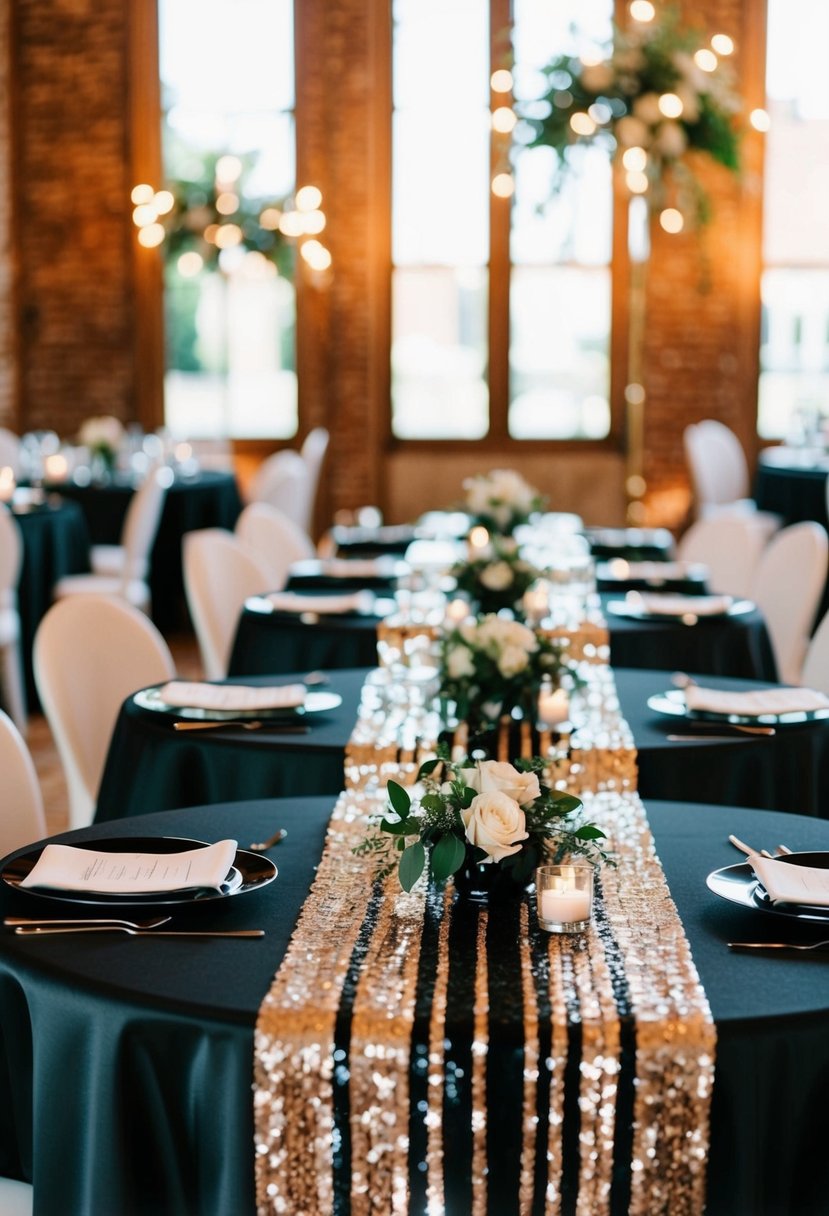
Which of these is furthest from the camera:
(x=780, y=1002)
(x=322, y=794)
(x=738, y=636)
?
(x=738, y=636)

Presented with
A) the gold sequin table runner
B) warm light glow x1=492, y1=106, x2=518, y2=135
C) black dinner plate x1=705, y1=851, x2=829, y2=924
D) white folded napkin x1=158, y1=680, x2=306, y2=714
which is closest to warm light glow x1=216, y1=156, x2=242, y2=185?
warm light glow x1=492, y1=106, x2=518, y2=135

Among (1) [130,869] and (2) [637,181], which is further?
(2) [637,181]

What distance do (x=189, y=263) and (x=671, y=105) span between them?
3319 mm

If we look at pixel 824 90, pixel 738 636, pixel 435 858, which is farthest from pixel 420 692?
pixel 824 90

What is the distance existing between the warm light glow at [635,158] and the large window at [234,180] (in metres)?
2.39

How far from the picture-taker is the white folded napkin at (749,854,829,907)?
6.12 ft

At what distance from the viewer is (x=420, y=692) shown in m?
3.31

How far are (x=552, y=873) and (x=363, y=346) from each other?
8.25 metres

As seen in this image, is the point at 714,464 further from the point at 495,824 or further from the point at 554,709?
the point at 495,824

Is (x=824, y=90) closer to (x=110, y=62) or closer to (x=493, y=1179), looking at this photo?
(x=110, y=62)

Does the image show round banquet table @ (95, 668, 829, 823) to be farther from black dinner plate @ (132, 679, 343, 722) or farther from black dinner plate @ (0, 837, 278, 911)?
black dinner plate @ (0, 837, 278, 911)

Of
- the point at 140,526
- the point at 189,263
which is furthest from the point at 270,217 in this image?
the point at 140,526

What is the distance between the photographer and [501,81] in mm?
8844

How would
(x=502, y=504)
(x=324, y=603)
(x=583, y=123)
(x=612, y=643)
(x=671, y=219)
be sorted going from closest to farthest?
(x=612, y=643)
(x=324, y=603)
(x=502, y=504)
(x=583, y=123)
(x=671, y=219)
